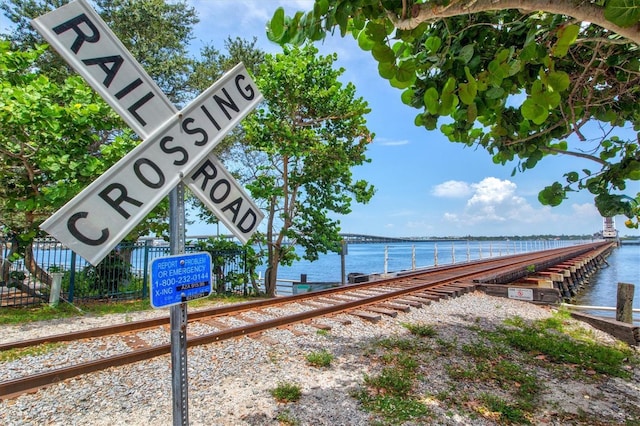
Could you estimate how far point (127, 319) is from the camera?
259 inches

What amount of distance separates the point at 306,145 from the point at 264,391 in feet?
27.9

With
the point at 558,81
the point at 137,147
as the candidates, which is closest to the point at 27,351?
the point at 137,147

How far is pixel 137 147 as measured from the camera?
1.43 m

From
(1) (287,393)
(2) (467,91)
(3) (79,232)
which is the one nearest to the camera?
(3) (79,232)

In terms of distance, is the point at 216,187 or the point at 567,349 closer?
the point at 216,187

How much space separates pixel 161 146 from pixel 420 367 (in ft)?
13.2

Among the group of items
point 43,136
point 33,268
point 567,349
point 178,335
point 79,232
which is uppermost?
point 43,136

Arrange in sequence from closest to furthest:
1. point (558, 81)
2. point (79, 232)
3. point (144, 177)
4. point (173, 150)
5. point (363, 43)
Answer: point (79, 232) < point (144, 177) < point (173, 150) < point (558, 81) < point (363, 43)

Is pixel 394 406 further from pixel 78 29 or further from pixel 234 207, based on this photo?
pixel 78 29

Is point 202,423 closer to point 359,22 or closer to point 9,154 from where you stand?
point 359,22

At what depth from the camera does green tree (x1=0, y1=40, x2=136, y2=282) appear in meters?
6.34

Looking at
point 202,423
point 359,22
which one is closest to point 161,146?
point 359,22

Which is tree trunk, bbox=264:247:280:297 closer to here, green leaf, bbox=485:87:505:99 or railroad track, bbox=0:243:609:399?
railroad track, bbox=0:243:609:399

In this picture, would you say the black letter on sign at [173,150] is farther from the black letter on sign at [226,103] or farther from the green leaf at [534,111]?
the green leaf at [534,111]
